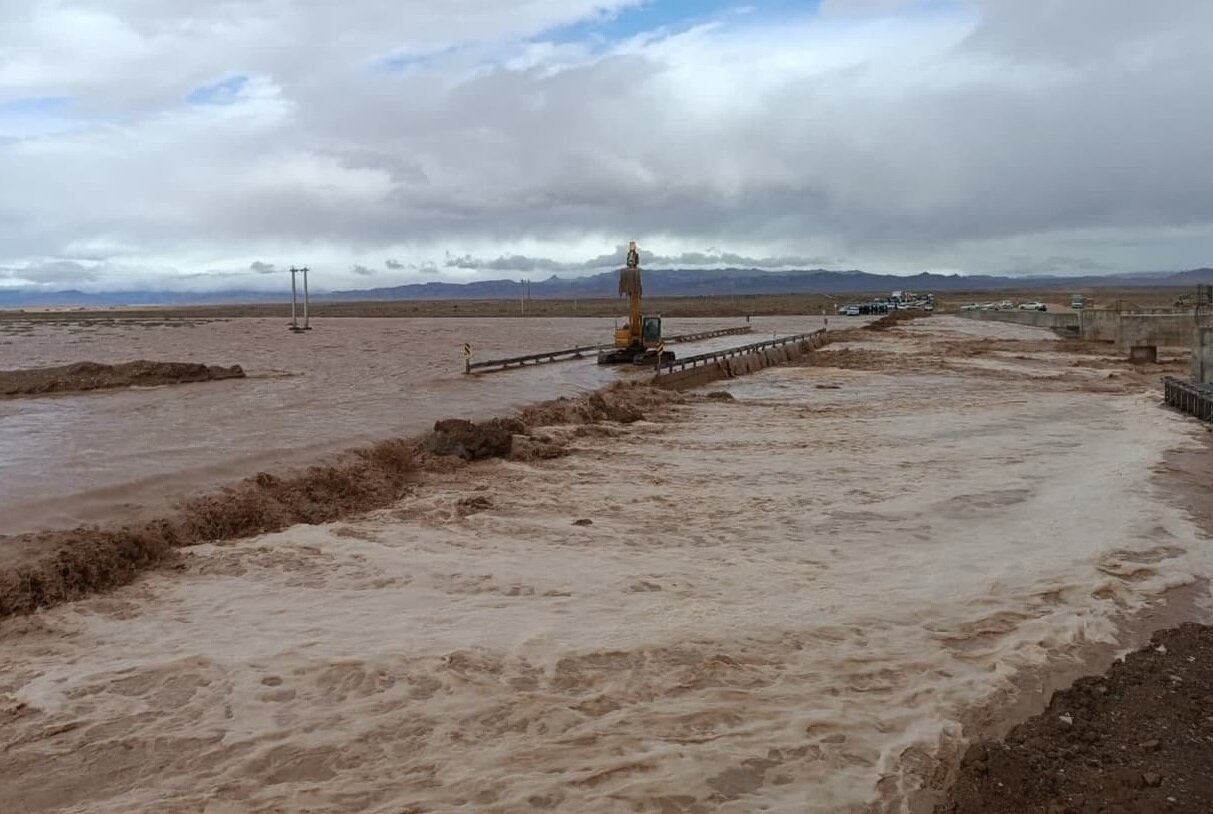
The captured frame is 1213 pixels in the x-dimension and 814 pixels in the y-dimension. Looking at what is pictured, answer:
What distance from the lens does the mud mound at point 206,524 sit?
755 centimetres

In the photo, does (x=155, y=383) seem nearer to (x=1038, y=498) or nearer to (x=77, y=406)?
(x=77, y=406)

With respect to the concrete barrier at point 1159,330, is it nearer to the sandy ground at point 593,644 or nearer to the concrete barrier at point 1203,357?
the concrete barrier at point 1203,357

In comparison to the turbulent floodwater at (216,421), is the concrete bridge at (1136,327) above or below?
above

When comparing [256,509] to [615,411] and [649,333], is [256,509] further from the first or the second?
[649,333]

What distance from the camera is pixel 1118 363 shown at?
36875 millimetres

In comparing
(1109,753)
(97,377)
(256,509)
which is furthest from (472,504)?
(97,377)

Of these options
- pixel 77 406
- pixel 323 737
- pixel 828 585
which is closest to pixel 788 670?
pixel 828 585

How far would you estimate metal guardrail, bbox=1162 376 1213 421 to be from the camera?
63.2 ft

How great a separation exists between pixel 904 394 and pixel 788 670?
20621 mm

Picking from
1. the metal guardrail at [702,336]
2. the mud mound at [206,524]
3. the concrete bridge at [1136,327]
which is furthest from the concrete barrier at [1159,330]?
the mud mound at [206,524]

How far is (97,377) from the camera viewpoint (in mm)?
28500

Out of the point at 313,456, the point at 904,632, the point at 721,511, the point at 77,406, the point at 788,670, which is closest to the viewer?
the point at 788,670

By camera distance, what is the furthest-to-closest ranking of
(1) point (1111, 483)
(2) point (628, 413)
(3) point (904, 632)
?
(2) point (628, 413) < (1) point (1111, 483) < (3) point (904, 632)

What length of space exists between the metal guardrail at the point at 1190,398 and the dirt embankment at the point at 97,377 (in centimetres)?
2892
